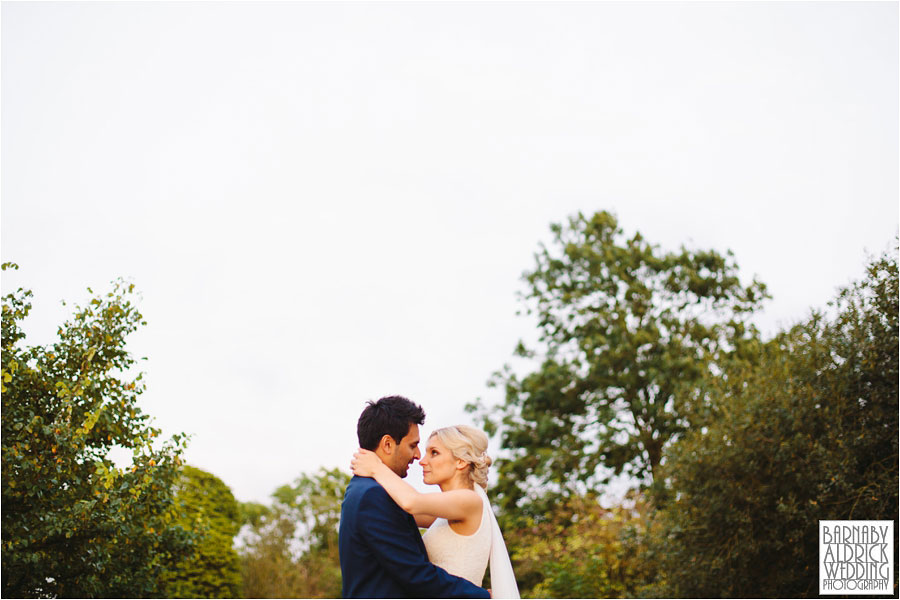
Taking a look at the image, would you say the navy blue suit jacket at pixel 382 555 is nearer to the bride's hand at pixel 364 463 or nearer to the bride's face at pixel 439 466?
the bride's hand at pixel 364 463

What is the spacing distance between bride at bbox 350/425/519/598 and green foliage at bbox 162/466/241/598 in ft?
35.1

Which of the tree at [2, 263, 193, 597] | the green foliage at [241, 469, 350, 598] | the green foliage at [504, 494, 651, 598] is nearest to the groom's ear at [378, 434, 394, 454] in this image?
the tree at [2, 263, 193, 597]

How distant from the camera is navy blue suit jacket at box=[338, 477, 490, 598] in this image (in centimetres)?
327

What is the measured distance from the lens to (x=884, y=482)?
9461 mm

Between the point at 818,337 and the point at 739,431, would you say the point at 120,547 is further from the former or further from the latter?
the point at 818,337

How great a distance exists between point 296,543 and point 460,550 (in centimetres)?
1697

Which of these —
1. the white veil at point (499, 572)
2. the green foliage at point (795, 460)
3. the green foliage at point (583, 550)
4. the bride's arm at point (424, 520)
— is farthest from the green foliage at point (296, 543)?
the white veil at point (499, 572)

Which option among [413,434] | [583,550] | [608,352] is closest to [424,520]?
[413,434]

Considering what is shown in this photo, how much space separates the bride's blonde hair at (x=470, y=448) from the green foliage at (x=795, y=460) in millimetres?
7487

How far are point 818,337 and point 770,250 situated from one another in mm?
10911

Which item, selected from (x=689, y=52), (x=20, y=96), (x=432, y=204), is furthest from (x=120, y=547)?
(x=432, y=204)

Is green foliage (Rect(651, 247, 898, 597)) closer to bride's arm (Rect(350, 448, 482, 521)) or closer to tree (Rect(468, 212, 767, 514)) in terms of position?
bride's arm (Rect(350, 448, 482, 521))

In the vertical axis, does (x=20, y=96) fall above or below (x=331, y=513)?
above

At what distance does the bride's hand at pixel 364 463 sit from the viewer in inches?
139
